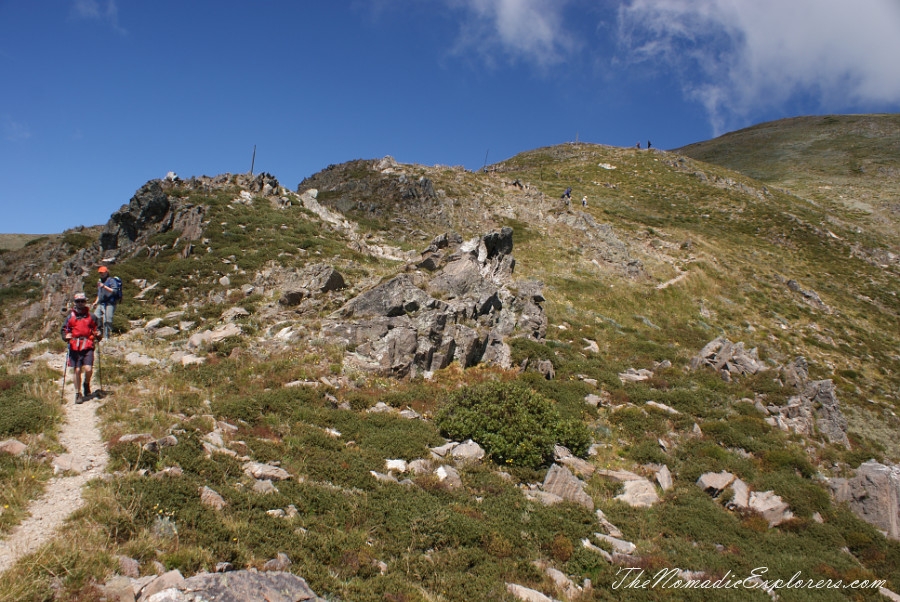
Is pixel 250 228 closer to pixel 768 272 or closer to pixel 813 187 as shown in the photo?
pixel 768 272

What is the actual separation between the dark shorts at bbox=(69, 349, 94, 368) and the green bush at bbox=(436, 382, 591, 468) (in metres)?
8.86

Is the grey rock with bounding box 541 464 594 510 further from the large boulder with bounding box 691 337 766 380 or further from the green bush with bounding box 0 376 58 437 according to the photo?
the large boulder with bounding box 691 337 766 380

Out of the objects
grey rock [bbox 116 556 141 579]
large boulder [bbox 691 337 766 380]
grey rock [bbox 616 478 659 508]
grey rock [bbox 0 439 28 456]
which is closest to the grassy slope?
large boulder [bbox 691 337 766 380]

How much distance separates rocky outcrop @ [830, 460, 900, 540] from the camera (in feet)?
35.5

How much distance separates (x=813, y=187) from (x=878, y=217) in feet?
57.8

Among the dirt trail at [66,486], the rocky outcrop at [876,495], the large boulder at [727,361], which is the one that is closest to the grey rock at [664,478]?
the rocky outcrop at [876,495]

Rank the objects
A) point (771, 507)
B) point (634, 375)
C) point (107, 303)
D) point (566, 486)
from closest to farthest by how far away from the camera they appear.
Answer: point (566, 486)
point (771, 507)
point (107, 303)
point (634, 375)

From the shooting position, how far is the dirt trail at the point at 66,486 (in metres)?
5.89

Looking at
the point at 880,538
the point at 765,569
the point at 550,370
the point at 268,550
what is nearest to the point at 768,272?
the point at 550,370

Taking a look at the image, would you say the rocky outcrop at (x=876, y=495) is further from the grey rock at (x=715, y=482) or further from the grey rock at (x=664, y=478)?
the grey rock at (x=664, y=478)

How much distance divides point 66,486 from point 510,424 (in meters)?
9.05

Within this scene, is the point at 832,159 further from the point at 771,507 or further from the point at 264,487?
the point at 264,487

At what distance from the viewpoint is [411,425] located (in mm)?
12227

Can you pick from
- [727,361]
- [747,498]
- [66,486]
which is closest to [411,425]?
[66,486]
